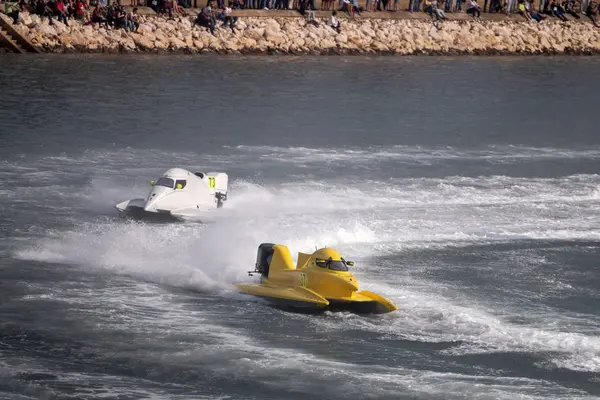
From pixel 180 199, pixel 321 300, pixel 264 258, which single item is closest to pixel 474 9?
pixel 180 199

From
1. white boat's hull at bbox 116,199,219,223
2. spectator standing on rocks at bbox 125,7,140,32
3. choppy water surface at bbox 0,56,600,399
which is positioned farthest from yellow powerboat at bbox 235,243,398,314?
spectator standing on rocks at bbox 125,7,140,32

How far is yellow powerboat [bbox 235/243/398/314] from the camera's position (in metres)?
23.5

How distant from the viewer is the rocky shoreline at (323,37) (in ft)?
193

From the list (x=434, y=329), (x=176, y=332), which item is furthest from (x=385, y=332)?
(x=176, y=332)

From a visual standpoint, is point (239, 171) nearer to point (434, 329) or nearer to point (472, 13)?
point (434, 329)

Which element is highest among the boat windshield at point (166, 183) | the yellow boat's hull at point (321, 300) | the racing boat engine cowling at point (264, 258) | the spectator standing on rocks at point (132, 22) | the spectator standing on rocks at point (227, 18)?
the spectator standing on rocks at point (227, 18)

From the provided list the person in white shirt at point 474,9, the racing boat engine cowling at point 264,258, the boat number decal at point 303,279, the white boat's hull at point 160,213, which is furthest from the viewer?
the person in white shirt at point 474,9

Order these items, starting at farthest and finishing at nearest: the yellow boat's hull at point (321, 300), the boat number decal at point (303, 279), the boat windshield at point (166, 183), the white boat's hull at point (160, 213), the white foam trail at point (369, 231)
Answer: the boat windshield at point (166, 183), the white boat's hull at point (160, 213), the boat number decal at point (303, 279), the yellow boat's hull at point (321, 300), the white foam trail at point (369, 231)

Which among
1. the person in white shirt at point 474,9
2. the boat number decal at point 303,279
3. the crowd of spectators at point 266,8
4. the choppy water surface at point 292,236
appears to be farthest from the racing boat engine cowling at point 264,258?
the person in white shirt at point 474,9

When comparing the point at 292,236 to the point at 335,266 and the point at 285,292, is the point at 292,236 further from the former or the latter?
the point at 335,266

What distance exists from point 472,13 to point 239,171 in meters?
37.2

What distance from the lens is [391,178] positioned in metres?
37.1

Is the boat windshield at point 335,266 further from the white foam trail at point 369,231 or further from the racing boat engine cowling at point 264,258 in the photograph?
the racing boat engine cowling at point 264,258

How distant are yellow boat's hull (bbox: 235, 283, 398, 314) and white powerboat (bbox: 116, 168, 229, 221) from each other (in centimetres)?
692
